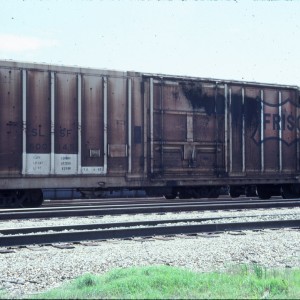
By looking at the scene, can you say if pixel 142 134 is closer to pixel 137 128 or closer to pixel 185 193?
pixel 137 128

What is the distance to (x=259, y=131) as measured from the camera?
53.2 ft

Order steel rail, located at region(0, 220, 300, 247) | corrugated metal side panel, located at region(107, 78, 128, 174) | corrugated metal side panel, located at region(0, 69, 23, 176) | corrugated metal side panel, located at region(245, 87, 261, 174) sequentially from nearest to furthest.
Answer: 1. steel rail, located at region(0, 220, 300, 247)
2. corrugated metal side panel, located at region(0, 69, 23, 176)
3. corrugated metal side panel, located at region(107, 78, 128, 174)
4. corrugated metal side panel, located at region(245, 87, 261, 174)

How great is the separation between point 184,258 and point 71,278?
5.37 ft

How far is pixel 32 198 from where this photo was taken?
1303 centimetres

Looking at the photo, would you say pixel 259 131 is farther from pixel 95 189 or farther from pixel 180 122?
pixel 95 189

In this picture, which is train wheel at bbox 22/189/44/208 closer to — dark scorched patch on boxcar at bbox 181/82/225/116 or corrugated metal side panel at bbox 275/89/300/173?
dark scorched patch on boxcar at bbox 181/82/225/116

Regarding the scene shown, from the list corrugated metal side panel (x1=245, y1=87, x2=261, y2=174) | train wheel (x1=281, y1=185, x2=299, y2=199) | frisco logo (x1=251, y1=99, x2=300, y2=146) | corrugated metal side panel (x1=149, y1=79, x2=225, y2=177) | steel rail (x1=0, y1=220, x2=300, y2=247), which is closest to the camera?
steel rail (x1=0, y1=220, x2=300, y2=247)

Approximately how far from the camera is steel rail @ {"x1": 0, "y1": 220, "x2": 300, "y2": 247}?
7.26 metres

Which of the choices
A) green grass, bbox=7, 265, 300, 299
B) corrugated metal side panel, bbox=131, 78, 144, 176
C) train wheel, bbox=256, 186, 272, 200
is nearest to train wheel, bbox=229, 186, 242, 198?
train wheel, bbox=256, 186, 272, 200

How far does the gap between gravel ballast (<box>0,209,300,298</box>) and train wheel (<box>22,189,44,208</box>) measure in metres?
5.74

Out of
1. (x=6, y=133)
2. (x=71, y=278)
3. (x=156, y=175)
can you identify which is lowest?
(x=71, y=278)

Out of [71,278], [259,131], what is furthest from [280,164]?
[71,278]

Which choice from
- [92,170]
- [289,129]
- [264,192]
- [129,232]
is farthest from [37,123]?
[289,129]

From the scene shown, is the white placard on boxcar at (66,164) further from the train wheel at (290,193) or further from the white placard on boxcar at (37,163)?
the train wheel at (290,193)
